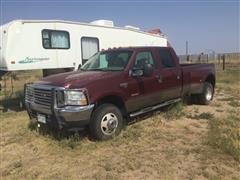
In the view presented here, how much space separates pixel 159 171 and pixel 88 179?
3.42ft

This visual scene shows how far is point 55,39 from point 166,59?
443cm

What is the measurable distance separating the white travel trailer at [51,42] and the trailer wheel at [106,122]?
188 inches

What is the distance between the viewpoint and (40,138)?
6012 millimetres

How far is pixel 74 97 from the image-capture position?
16.5 feet

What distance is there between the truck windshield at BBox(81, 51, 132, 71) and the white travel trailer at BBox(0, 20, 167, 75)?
323 centimetres

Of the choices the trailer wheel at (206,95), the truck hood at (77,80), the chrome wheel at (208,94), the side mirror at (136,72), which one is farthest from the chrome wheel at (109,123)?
the chrome wheel at (208,94)

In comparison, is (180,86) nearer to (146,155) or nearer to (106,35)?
(146,155)

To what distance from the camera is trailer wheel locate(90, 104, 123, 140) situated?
17.4 feet

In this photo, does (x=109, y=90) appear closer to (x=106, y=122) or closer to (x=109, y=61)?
(x=106, y=122)

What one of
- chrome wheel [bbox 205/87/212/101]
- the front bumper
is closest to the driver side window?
the front bumper

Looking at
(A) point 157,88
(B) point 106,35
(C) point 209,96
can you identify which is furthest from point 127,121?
(B) point 106,35

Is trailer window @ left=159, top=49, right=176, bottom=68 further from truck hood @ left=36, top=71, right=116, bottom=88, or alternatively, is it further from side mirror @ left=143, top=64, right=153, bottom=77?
truck hood @ left=36, top=71, right=116, bottom=88

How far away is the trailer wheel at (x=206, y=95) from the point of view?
866 centimetres

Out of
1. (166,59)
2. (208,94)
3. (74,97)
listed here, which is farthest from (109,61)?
(208,94)
